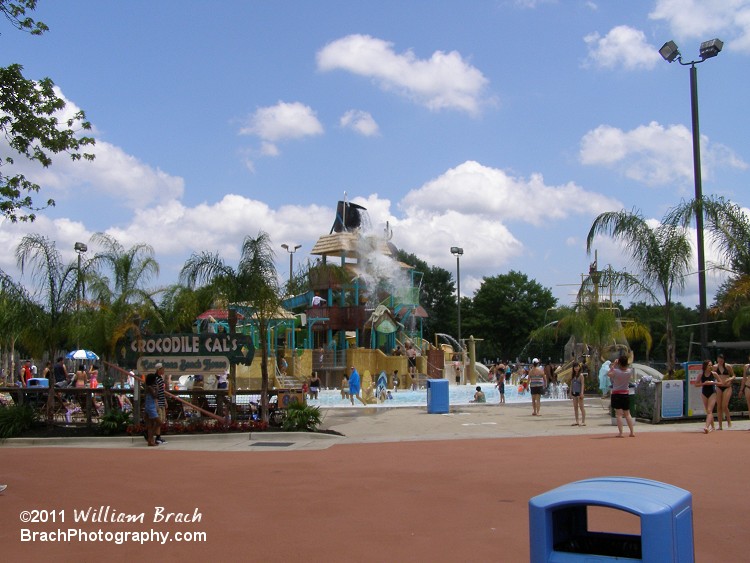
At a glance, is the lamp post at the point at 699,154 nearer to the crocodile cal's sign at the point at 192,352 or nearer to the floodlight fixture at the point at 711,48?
the floodlight fixture at the point at 711,48

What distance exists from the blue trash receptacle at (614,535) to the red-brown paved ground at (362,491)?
275cm

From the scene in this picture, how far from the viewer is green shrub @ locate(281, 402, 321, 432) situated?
684 inches

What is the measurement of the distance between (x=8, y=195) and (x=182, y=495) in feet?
16.8

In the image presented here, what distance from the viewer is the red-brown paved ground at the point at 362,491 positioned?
6.99 m

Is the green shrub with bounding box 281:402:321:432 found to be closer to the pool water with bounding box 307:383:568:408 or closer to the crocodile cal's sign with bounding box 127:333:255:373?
the crocodile cal's sign with bounding box 127:333:255:373

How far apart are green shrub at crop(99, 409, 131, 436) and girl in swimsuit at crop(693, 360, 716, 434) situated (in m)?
12.9

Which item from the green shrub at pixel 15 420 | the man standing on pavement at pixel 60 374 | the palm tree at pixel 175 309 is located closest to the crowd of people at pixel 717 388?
the green shrub at pixel 15 420

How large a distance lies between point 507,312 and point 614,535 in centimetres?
7675

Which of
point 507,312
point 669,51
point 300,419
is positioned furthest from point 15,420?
point 507,312

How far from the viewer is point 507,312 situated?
261ft

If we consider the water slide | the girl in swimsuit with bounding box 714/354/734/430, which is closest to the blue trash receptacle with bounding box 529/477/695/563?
the girl in swimsuit with bounding box 714/354/734/430

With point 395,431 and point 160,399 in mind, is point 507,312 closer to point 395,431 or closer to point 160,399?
point 395,431

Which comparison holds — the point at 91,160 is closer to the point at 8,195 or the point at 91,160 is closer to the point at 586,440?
the point at 8,195

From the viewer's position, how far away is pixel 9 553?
22.8 feet
